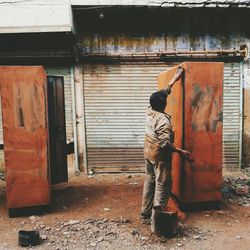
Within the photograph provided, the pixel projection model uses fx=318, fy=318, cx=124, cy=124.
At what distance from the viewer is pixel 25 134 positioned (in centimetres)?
517

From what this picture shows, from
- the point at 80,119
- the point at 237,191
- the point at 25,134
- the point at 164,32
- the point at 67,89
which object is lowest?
the point at 237,191

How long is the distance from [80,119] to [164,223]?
4403 millimetres

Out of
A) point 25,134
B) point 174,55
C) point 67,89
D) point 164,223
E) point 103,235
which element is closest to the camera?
point 164,223

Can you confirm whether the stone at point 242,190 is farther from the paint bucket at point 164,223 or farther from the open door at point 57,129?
the open door at point 57,129

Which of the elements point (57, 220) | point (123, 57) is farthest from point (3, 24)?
point (57, 220)

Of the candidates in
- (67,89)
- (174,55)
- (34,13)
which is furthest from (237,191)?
(34,13)

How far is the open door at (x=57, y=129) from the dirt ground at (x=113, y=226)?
1.94 ft

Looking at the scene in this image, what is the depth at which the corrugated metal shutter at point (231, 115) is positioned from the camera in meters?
8.07

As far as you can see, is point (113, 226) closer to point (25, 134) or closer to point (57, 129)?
point (25, 134)

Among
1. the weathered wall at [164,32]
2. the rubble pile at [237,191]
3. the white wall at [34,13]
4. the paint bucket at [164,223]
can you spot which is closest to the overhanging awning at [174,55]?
the weathered wall at [164,32]

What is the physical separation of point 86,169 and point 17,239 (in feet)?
12.5

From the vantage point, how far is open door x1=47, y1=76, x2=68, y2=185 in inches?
229

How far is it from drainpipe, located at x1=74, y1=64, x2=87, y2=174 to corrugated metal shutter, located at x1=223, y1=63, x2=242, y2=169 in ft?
12.0

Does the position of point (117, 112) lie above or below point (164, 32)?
below
